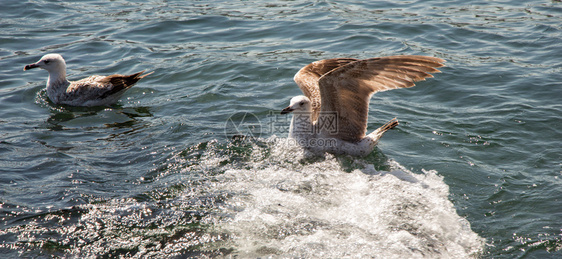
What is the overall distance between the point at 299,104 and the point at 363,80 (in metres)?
0.95

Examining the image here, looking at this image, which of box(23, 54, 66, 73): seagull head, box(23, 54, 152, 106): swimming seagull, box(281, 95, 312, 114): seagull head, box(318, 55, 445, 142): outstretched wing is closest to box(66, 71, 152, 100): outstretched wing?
box(23, 54, 152, 106): swimming seagull

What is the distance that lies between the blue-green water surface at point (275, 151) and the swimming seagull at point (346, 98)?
0.27 metres

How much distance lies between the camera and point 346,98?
6.48m

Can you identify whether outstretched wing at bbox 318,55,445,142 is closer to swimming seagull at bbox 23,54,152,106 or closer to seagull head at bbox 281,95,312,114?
seagull head at bbox 281,95,312,114

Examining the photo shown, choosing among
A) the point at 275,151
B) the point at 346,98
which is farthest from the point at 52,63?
the point at 346,98

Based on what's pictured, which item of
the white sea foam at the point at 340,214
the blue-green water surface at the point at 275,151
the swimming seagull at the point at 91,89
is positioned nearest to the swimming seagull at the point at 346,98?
the blue-green water surface at the point at 275,151

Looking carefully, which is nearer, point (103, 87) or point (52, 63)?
Result: point (103, 87)

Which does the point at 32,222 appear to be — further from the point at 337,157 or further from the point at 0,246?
the point at 337,157

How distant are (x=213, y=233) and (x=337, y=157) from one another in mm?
2492

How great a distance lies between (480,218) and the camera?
198 inches

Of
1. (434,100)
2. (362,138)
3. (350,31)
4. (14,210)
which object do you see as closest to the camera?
(14,210)

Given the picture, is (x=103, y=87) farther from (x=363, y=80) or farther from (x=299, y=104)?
(x=363, y=80)

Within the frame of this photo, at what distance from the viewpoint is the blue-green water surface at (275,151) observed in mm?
4762

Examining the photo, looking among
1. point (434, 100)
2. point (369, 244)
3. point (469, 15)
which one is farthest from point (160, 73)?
point (469, 15)
